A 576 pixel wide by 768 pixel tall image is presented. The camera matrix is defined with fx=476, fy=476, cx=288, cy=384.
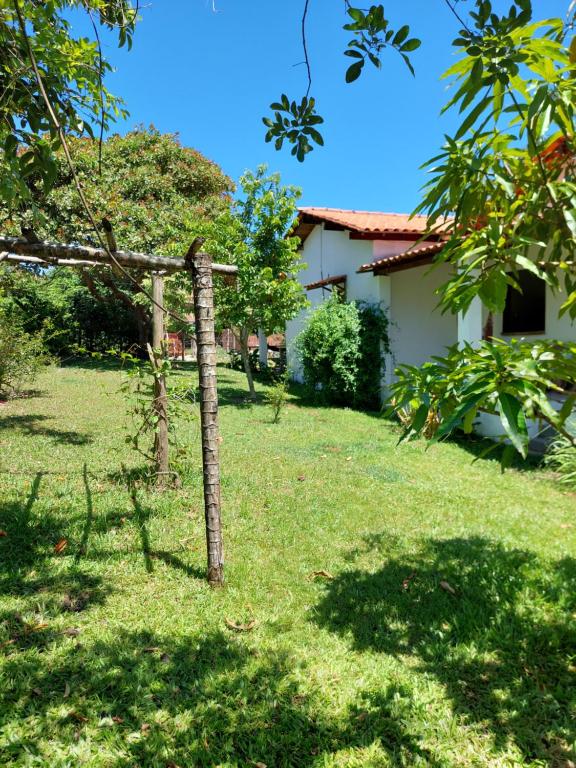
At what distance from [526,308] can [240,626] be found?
9.75 m

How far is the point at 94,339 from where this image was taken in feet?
76.1

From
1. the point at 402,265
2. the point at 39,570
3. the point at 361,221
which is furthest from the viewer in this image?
the point at 361,221

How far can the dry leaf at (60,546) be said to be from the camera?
12.6 ft

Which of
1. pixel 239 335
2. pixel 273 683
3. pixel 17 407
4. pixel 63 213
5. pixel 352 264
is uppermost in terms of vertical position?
pixel 63 213

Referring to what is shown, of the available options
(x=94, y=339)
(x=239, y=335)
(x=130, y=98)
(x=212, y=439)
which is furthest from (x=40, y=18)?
(x=94, y=339)

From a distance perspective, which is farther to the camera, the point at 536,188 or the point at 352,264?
the point at 352,264

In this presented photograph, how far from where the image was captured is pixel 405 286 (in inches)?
481

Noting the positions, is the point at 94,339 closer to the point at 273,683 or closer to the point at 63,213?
the point at 63,213

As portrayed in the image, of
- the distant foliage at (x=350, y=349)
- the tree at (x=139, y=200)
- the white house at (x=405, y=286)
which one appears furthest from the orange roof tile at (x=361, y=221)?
the tree at (x=139, y=200)

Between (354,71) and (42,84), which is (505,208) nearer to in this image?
(354,71)

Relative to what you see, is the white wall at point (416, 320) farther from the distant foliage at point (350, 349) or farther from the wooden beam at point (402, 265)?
the wooden beam at point (402, 265)

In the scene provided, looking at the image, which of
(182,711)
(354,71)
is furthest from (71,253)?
(182,711)

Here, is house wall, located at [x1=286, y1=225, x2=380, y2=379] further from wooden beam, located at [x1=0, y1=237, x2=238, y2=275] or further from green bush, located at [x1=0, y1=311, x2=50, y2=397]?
wooden beam, located at [x1=0, y1=237, x2=238, y2=275]

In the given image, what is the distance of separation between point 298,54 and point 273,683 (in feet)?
10.2
